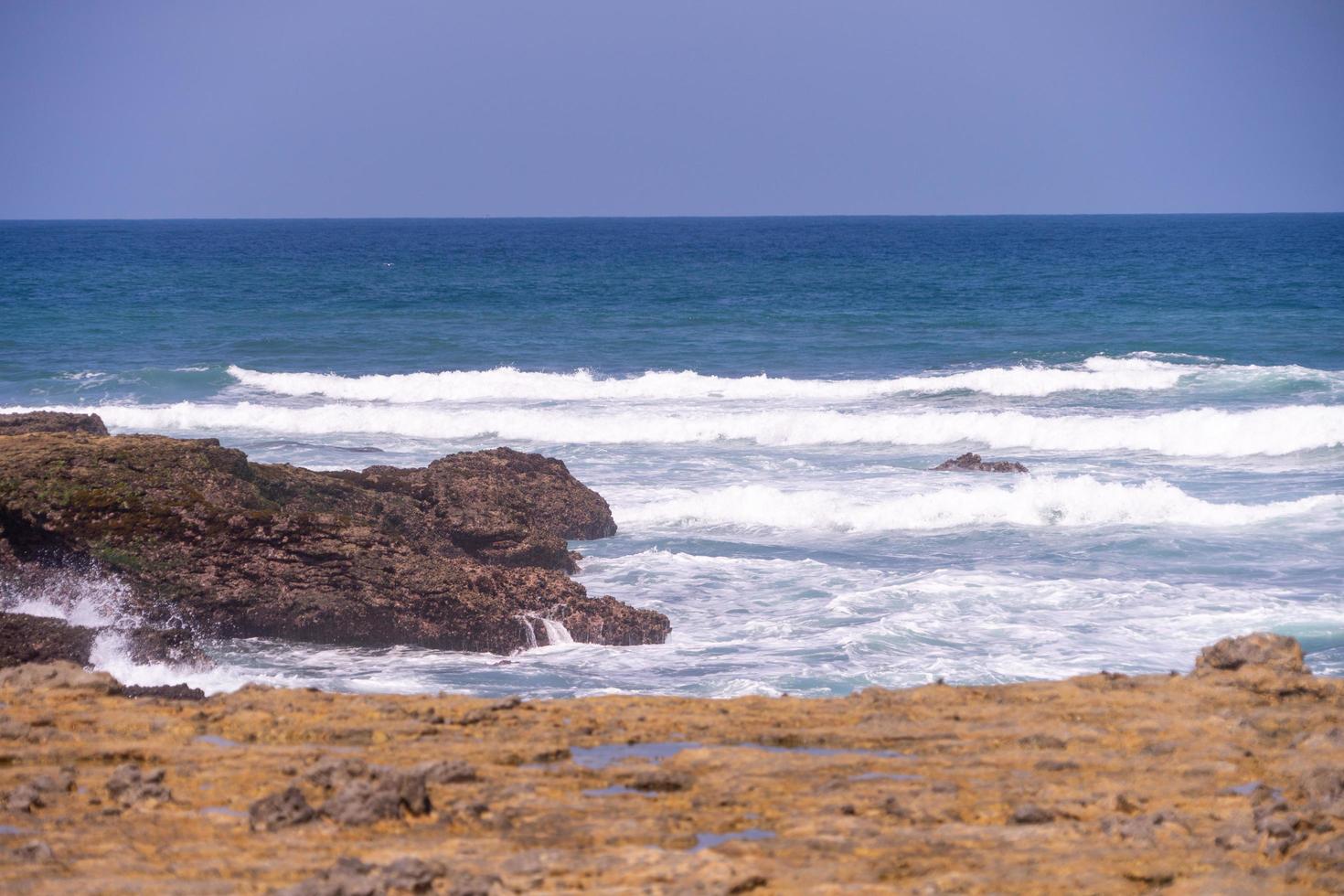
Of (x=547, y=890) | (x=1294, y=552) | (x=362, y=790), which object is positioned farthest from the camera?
(x=1294, y=552)

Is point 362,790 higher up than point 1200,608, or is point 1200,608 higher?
point 362,790

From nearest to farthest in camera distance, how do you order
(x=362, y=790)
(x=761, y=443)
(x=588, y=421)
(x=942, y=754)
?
1. (x=362, y=790)
2. (x=942, y=754)
3. (x=761, y=443)
4. (x=588, y=421)

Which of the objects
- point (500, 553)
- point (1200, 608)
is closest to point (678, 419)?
point (500, 553)

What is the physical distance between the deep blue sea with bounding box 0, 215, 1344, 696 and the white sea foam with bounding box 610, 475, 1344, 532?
0.18ft

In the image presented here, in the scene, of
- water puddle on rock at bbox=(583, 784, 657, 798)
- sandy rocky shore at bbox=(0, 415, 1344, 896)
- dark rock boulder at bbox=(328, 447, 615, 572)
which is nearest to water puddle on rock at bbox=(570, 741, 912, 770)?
sandy rocky shore at bbox=(0, 415, 1344, 896)

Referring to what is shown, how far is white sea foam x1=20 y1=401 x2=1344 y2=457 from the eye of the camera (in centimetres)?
2216

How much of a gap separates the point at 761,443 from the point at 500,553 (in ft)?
36.6

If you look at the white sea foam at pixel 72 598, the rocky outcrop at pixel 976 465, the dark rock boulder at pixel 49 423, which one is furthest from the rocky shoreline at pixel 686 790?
the rocky outcrop at pixel 976 465

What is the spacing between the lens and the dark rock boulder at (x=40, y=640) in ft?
27.3

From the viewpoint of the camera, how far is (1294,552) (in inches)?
564

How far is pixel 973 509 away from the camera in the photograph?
54.3 feet

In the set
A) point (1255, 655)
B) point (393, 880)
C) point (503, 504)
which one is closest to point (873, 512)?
point (503, 504)

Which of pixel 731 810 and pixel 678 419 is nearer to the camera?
pixel 731 810

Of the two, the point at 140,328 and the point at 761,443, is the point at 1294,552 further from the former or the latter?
the point at 140,328
